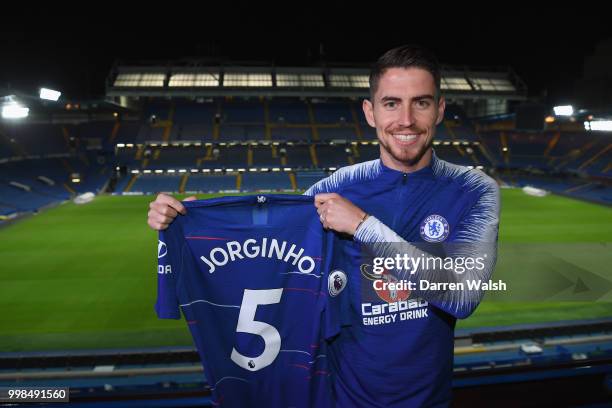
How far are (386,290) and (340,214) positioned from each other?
1.67 ft

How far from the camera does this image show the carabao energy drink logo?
6.45ft

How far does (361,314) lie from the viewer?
6.53ft

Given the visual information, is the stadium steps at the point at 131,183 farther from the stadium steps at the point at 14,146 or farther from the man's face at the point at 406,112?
the man's face at the point at 406,112

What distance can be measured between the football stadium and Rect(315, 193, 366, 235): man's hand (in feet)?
3.10

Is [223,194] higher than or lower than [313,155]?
lower

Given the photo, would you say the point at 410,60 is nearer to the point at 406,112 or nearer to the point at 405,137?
the point at 406,112

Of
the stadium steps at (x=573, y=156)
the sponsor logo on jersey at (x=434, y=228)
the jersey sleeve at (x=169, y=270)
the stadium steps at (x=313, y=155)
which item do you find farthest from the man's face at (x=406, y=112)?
the stadium steps at (x=573, y=156)

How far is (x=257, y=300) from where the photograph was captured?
2205 millimetres

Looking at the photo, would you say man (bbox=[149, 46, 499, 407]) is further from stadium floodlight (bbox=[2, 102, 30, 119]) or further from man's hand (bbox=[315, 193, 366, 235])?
stadium floodlight (bbox=[2, 102, 30, 119])

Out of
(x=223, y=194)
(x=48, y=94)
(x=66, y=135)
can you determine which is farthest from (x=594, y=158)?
(x=66, y=135)

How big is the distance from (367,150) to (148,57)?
26.8 metres

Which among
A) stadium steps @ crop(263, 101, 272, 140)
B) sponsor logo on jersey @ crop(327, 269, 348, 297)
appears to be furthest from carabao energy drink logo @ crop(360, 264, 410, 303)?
stadium steps @ crop(263, 101, 272, 140)

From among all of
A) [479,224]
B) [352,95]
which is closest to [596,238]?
[479,224]

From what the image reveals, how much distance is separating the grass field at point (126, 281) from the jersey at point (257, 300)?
14.4 ft
